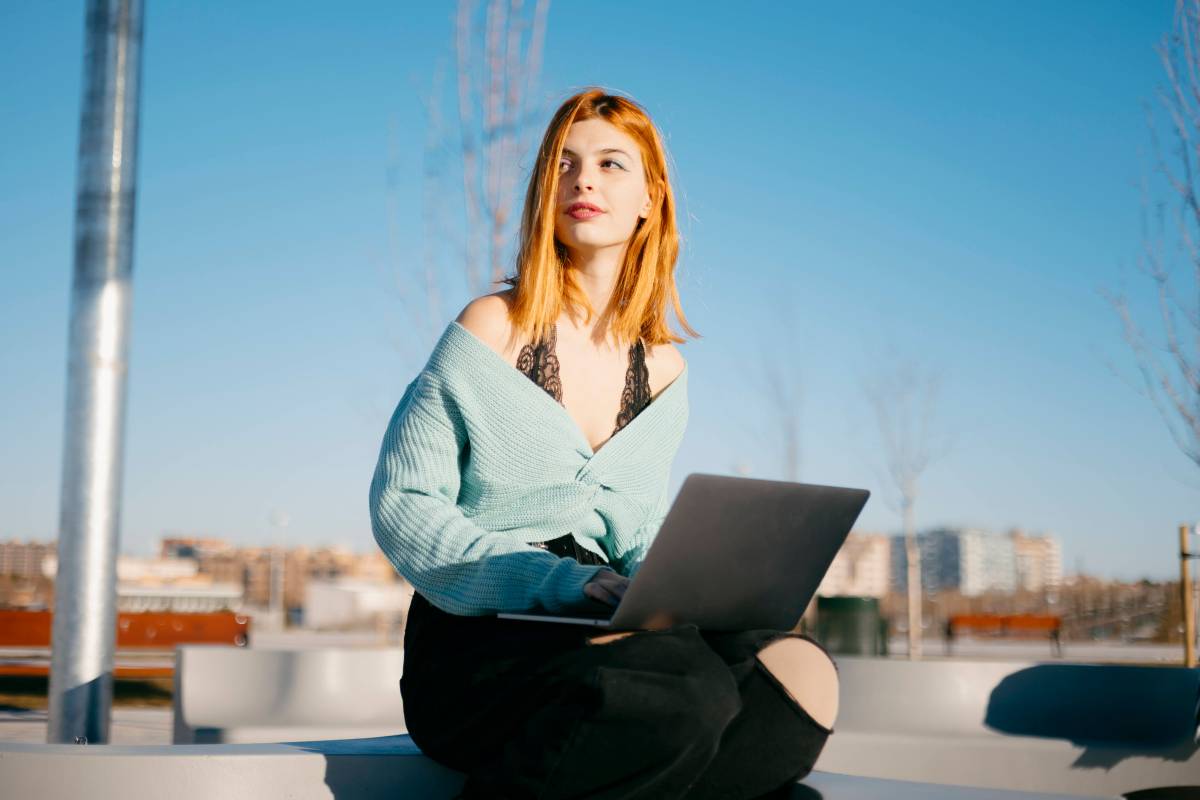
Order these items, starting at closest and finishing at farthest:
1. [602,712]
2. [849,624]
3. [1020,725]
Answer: [602,712] → [1020,725] → [849,624]

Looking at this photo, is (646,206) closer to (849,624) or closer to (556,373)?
(556,373)

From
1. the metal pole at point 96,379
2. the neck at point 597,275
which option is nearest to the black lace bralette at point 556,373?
the neck at point 597,275

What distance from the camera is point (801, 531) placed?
1776 mm

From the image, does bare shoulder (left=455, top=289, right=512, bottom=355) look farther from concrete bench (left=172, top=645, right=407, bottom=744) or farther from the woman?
concrete bench (left=172, top=645, right=407, bottom=744)

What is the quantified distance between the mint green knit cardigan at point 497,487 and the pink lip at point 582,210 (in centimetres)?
40

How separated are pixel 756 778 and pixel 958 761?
250 centimetres

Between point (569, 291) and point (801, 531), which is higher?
point (569, 291)

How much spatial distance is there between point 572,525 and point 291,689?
3.14 m

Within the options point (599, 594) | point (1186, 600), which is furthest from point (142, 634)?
point (599, 594)

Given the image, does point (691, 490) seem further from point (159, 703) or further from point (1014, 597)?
point (1014, 597)

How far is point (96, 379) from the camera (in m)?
4.22

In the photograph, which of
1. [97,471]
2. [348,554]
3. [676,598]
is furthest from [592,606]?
[348,554]

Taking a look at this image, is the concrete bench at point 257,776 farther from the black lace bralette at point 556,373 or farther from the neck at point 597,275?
the neck at point 597,275

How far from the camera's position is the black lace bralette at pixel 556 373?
2.28 meters
